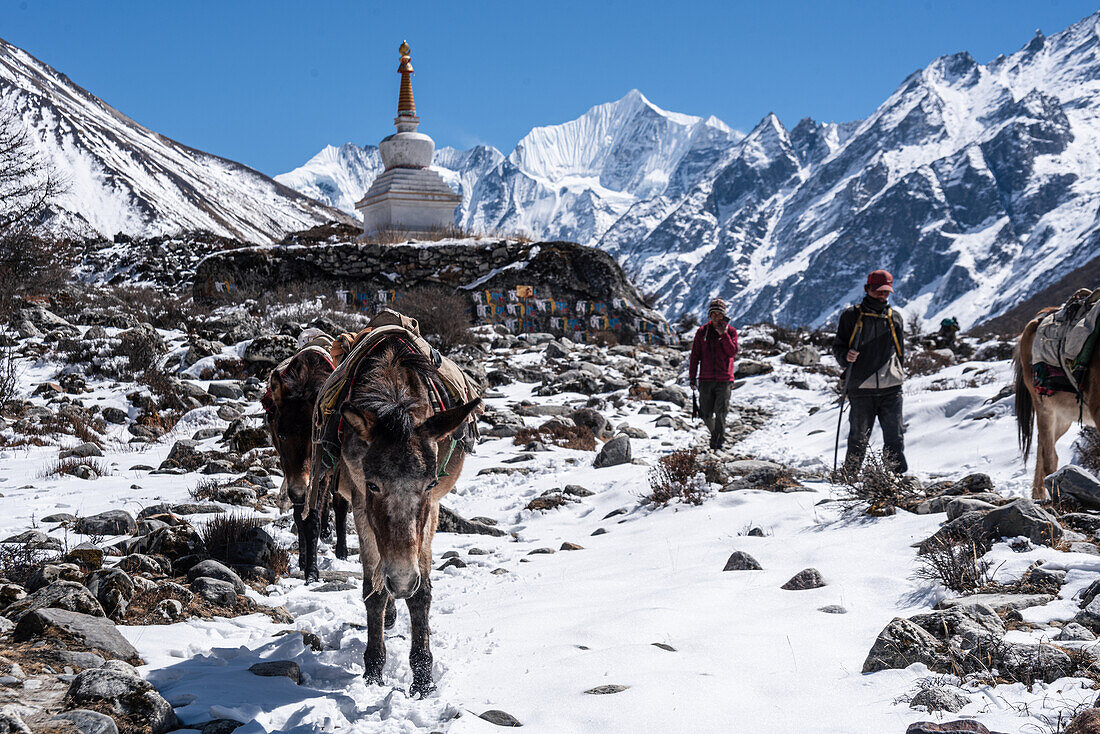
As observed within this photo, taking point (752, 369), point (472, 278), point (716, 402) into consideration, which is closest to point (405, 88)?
point (472, 278)

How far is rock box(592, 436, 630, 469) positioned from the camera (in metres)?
9.80

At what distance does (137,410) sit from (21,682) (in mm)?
10277

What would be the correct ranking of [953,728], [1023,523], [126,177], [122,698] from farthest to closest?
1. [126,177]
2. [1023,523]
3. [122,698]
4. [953,728]

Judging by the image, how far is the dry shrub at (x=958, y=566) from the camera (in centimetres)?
430

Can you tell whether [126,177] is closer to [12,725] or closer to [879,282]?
[879,282]

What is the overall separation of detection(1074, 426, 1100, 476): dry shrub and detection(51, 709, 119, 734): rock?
770 cm

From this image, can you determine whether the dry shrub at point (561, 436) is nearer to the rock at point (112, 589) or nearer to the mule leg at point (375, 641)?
the rock at point (112, 589)

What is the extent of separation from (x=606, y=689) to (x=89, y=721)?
83.8 inches

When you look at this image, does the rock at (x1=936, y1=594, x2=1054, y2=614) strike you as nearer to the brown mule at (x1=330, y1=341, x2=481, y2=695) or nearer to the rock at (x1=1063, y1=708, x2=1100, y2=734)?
the rock at (x1=1063, y1=708, x2=1100, y2=734)

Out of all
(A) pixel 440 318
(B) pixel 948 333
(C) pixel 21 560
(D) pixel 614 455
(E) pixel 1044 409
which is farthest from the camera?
(B) pixel 948 333

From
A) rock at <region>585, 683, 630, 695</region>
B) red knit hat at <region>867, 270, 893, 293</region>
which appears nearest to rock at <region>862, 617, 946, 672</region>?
rock at <region>585, 683, 630, 695</region>

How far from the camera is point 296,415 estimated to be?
5922mm

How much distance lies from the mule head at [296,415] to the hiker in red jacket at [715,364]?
596 cm

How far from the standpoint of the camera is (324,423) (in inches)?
167
